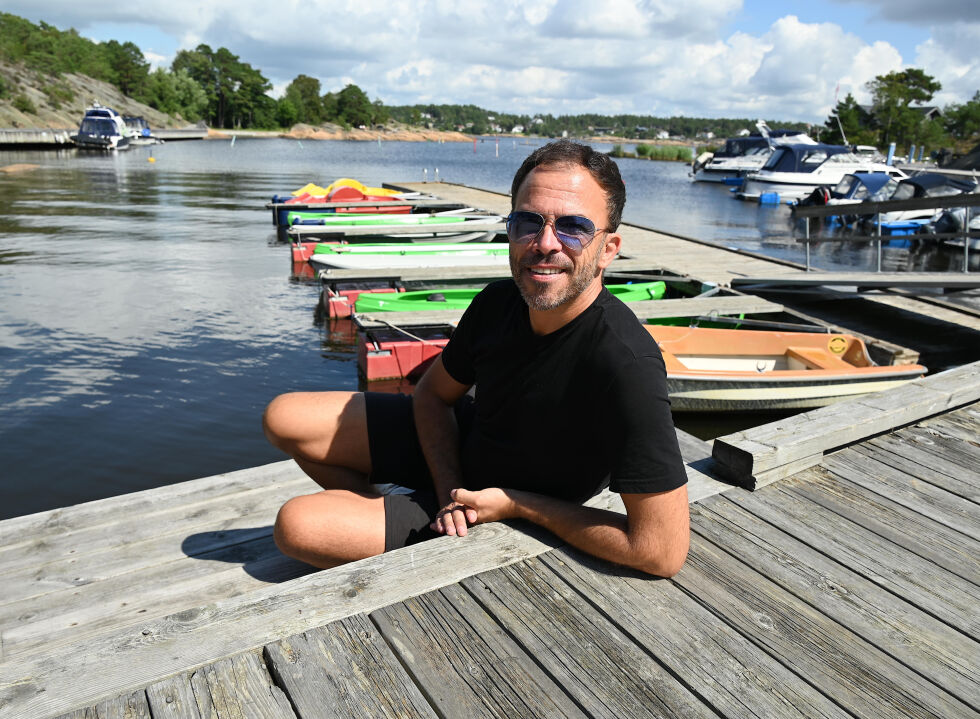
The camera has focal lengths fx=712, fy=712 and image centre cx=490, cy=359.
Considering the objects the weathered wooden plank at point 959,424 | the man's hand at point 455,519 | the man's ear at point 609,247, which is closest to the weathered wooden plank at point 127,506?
the man's hand at point 455,519

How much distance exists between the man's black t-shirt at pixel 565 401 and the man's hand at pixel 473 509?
0.10 m

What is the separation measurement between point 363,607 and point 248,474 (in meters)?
1.88

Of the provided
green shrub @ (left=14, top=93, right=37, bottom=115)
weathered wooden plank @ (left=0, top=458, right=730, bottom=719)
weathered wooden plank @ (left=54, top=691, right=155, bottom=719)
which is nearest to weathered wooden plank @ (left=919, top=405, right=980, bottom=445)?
weathered wooden plank @ (left=0, top=458, right=730, bottom=719)

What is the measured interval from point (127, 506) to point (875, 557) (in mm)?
3203

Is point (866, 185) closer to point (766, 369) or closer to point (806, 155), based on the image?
point (806, 155)

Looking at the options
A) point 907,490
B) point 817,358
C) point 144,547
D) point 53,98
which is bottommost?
point 817,358

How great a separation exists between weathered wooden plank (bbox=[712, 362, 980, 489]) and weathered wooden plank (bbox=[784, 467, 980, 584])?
123mm

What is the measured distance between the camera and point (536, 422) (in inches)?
86.6

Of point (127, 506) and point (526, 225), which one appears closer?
point (526, 225)

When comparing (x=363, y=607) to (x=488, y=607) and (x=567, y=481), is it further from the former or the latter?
(x=567, y=481)

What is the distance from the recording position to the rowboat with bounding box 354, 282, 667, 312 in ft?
29.5

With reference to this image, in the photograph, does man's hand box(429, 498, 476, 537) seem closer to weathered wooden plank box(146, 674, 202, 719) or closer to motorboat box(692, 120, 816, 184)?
weathered wooden plank box(146, 674, 202, 719)

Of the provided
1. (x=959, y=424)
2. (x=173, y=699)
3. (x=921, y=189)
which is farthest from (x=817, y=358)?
(x=921, y=189)

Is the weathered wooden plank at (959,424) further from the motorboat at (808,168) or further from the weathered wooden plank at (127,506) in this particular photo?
the motorboat at (808,168)
